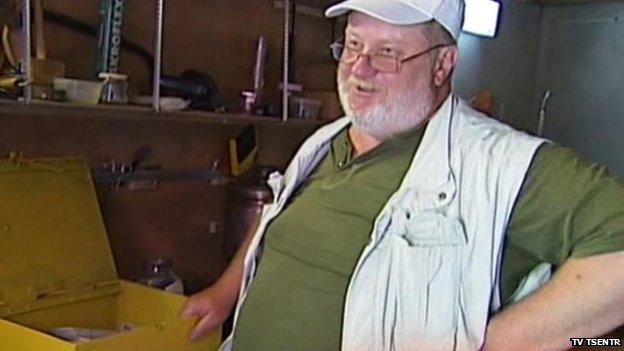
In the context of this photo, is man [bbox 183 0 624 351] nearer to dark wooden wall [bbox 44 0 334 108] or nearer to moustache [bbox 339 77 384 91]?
moustache [bbox 339 77 384 91]

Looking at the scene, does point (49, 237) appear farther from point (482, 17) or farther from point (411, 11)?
point (482, 17)

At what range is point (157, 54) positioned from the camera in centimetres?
183

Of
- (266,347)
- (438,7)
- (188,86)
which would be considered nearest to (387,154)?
(438,7)

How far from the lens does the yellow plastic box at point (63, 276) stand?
1548 mm

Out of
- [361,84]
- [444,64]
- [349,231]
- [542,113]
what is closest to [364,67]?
[361,84]

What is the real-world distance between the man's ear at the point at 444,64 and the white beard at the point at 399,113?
3cm

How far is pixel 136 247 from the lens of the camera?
2.03 metres

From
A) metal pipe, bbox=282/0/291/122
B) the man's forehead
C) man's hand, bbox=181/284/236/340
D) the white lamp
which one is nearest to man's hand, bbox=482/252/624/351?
the man's forehead

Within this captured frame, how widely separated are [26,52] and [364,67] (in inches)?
27.2

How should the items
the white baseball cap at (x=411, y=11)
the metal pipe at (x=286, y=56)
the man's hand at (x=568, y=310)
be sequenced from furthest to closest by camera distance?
1. the metal pipe at (x=286, y=56)
2. the white baseball cap at (x=411, y=11)
3. the man's hand at (x=568, y=310)

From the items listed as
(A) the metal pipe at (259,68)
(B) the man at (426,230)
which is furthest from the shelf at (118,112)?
(B) the man at (426,230)

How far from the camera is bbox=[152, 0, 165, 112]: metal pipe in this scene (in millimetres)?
1773

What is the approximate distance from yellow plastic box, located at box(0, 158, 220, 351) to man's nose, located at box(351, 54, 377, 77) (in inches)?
26.1

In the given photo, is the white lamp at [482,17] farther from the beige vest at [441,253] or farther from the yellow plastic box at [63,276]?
the beige vest at [441,253]
